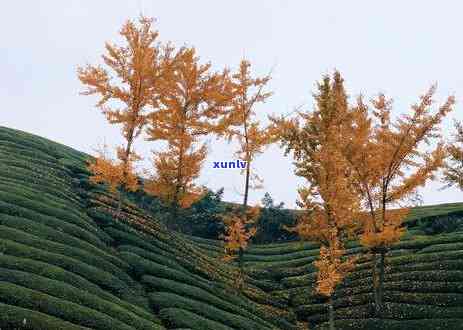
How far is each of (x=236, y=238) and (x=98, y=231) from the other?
10851 millimetres

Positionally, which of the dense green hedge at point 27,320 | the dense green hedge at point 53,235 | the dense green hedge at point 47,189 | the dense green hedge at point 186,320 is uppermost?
the dense green hedge at point 47,189

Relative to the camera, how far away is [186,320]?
110 feet

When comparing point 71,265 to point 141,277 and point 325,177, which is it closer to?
point 141,277

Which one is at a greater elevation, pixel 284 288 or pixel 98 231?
pixel 98 231

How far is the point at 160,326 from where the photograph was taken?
31.3m

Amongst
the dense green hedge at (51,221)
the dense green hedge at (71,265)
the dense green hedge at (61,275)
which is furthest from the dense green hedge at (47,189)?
the dense green hedge at (61,275)

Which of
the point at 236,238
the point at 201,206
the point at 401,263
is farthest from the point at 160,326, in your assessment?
the point at 201,206

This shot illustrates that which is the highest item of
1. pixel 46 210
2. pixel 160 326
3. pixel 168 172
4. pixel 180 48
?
pixel 180 48

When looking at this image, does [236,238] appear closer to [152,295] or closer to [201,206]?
[152,295]

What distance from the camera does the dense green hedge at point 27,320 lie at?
25422 mm

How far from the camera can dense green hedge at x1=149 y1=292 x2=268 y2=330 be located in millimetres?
35688

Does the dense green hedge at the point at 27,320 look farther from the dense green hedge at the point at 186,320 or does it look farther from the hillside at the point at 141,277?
the dense green hedge at the point at 186,320

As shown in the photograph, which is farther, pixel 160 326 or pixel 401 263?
pixel 401 263

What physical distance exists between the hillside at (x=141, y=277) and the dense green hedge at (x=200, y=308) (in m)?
0.09
